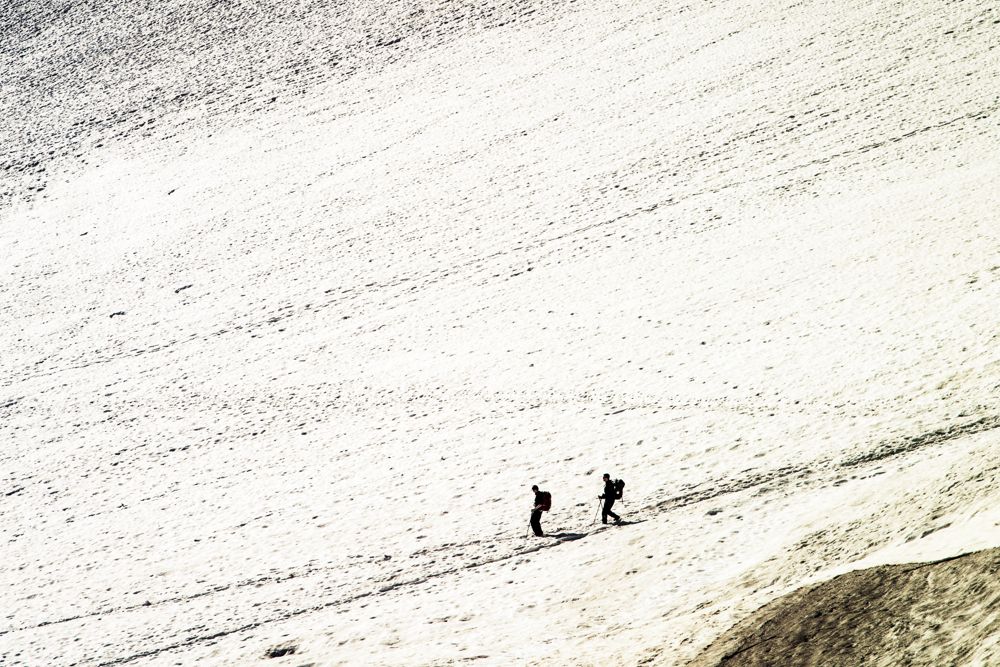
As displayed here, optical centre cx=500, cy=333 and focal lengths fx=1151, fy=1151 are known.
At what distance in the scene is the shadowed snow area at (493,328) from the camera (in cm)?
1463

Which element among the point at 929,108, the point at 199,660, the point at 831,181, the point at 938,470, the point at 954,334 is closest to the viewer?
the point at 938,470

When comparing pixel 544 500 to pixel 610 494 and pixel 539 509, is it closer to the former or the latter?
pixel 539 509

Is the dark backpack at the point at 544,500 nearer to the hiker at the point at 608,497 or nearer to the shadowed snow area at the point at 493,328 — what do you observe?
the shadowed snow area at the point at 493,328

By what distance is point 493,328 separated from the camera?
75.5ft

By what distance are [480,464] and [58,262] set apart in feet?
57.0

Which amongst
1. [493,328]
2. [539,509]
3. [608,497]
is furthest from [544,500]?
[493,328]

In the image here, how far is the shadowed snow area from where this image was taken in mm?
14633

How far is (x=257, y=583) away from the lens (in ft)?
54.5

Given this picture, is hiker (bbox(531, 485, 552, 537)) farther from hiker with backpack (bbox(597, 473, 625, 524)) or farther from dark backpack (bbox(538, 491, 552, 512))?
hiker with backpack (bbox(597, 473, 625, 524))

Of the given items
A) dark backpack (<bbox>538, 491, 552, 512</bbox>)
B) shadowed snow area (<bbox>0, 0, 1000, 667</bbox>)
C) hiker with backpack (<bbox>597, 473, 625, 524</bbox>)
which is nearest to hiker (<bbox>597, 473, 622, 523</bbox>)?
hiker with backpack (<bbox>597, 473, 625, 524</bbox>)

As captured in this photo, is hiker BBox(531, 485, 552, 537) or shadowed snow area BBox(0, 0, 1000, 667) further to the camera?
hiker BBox(531, 485, 552, 537)

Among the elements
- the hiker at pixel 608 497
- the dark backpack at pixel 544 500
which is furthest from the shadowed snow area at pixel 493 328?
the dark backpack at pixel 544 500

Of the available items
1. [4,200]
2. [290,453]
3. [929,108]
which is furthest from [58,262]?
[929,108]

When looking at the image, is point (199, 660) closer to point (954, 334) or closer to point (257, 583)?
point (257, 583)
